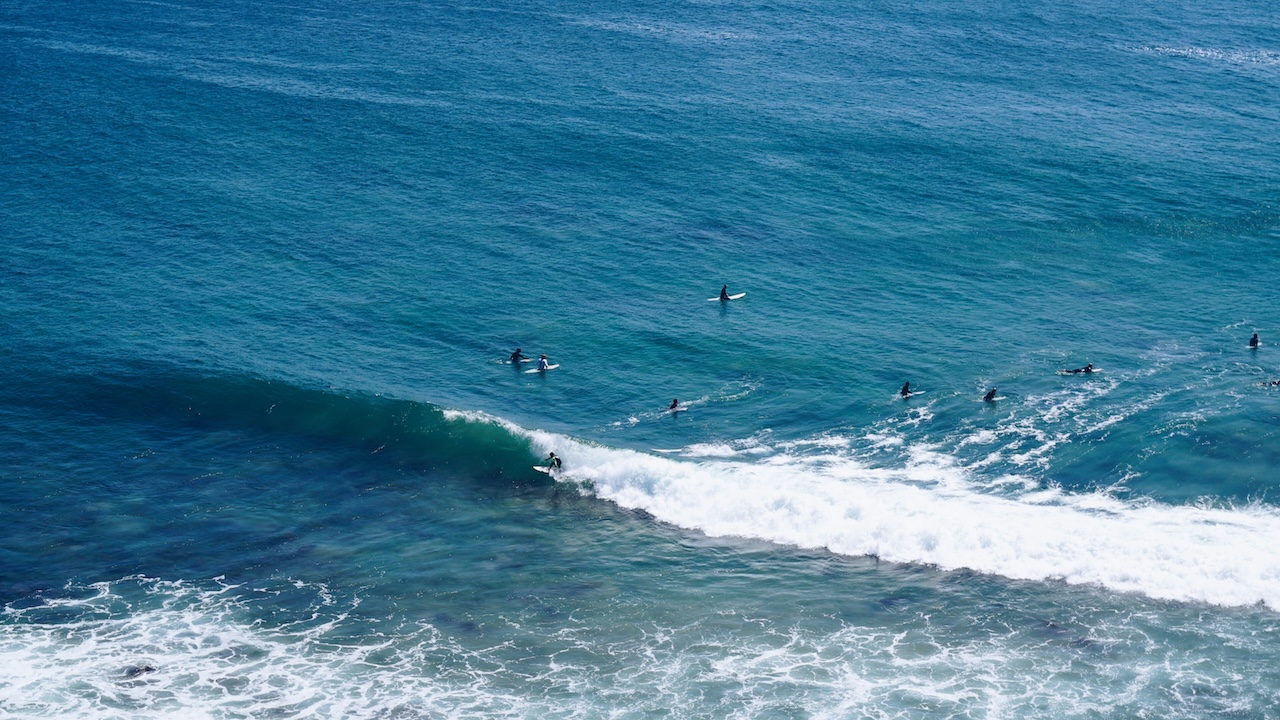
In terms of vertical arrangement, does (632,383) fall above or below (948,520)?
above

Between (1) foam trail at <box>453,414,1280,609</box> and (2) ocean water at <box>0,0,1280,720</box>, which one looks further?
(1) foam trail at <box>453,414,1280,609</box>

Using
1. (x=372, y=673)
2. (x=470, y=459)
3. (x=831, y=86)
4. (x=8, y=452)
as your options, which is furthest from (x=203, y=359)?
(x=831, y=86)

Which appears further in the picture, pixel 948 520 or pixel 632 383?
pixel 632 383

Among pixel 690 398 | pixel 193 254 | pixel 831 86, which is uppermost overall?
pixel 831 86

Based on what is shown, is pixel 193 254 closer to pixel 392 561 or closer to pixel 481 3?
pixel 392 561
